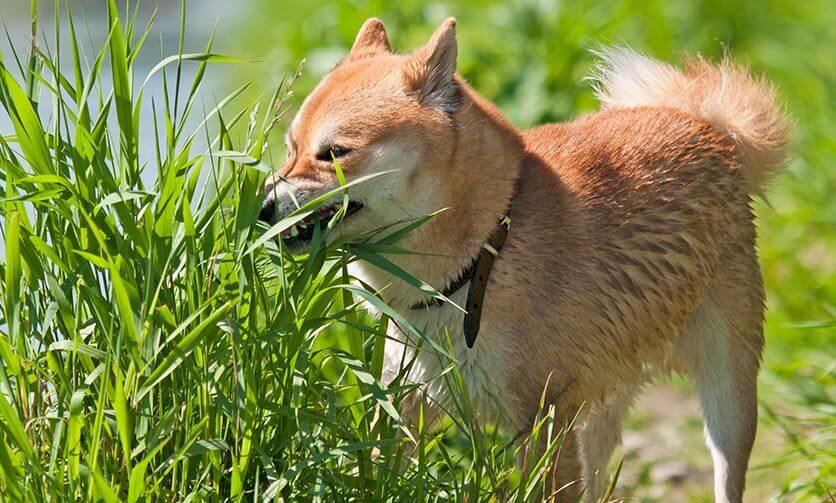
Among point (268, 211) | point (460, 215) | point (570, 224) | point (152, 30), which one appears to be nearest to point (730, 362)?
point (570, 224)

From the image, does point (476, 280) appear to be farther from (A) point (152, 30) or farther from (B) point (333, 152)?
(A) point (152, 30)

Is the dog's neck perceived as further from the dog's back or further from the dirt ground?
the dirt ground

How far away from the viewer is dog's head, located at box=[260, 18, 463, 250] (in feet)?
10.8

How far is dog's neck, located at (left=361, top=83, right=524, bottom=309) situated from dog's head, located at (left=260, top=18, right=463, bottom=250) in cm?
4

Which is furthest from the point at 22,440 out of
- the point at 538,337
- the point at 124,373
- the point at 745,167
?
the point at 745,167

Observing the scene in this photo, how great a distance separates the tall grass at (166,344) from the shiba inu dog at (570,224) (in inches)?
9.3

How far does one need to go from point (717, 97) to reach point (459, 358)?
1556mm

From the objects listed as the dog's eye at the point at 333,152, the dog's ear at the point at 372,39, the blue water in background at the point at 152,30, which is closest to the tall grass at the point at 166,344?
the dog's eye at the point at 333,152

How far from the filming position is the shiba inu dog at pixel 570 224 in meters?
3.43

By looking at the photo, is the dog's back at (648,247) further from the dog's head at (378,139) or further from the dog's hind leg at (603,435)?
the dog's head at (378,139)

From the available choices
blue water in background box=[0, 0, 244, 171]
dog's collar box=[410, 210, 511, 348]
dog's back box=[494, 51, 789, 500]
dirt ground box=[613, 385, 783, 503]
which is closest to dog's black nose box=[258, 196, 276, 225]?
dog's collar box=[410, 210, 511, 348]

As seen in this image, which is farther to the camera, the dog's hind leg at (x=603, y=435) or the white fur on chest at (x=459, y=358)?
the dog's hind leg at (x=603, y=435)

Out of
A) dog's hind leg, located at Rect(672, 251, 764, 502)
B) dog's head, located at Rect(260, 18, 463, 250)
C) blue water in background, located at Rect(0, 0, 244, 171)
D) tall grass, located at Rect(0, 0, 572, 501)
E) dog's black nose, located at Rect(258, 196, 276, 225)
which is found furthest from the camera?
blue water in background, located at Rect(0, 0, 244, 171)

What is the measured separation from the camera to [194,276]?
2826 mm
